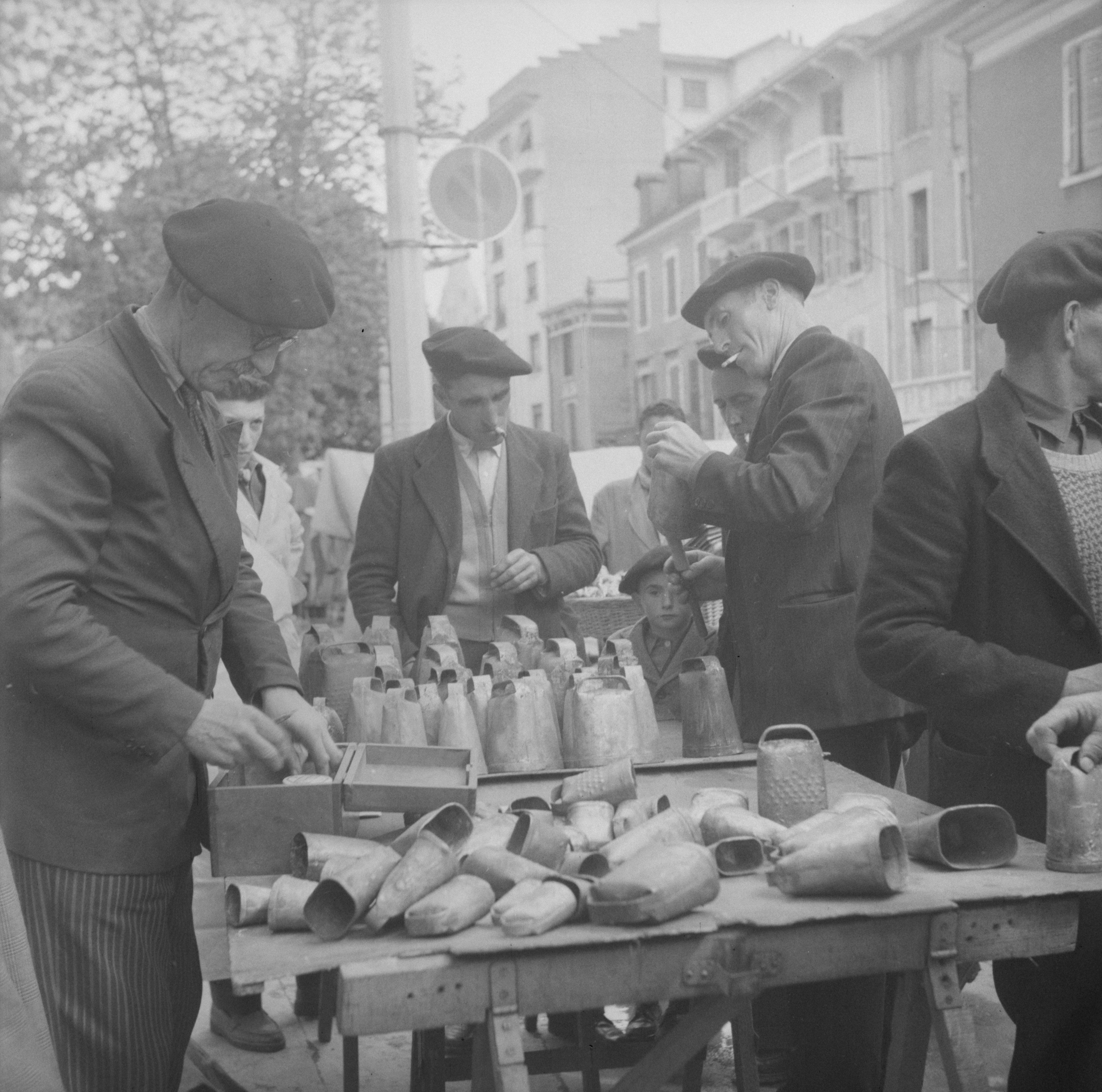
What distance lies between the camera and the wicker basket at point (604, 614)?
5.56 meters

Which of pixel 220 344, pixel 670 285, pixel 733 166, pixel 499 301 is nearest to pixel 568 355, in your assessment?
pixel 499 301

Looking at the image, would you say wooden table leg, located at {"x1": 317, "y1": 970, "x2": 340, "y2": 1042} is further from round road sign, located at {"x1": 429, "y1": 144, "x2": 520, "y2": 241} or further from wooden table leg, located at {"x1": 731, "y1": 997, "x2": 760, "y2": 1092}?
round road sign, located at {"x1": 429, "y1": 144, "x2": 520, "y2": 241}

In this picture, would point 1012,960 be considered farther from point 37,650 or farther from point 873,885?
point 37,650

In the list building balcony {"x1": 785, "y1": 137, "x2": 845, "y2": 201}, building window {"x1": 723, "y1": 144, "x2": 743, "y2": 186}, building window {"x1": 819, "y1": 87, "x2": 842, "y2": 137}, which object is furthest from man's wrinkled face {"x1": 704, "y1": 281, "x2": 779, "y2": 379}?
building window {"x1": 723, "y1": 144, "x2": 743, "y2": 186}

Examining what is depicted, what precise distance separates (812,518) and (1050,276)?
85 cm

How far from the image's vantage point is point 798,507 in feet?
10.00

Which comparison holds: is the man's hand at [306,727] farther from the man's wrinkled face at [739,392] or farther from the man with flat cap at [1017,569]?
the man's wrinkled face at [739,392]

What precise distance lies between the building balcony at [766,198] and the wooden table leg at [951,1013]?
1897 centimetres

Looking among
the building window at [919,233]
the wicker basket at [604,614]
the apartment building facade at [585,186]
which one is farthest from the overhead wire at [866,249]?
the wicker basket at [604,614]

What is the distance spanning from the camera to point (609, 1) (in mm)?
6965

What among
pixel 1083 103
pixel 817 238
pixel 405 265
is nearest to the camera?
pixel 405 265

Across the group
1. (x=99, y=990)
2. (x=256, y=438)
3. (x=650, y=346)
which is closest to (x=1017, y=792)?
(x=99, y=990)

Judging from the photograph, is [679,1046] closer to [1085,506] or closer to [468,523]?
[1085,506]

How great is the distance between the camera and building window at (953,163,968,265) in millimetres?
16281
